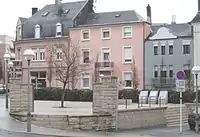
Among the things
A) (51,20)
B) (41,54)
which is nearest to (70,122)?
(41,54)

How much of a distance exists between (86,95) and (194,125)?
854 inches

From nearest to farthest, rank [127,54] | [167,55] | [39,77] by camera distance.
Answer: [167,55] → [127,54] → [39,77]

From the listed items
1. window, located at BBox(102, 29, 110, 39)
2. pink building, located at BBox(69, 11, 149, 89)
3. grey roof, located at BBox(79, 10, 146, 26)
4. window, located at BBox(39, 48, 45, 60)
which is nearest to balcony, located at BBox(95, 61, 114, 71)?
pink building, located at BBox(69, 11, 149, 89)

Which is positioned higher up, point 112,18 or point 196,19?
point 112,18

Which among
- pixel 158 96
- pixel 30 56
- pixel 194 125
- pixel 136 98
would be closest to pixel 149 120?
pixel 194 125

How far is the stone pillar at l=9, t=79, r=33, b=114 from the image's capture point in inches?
1076

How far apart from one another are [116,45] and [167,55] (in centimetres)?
761

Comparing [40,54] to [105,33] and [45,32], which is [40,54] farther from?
[105,33]

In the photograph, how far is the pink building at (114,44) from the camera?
2515 inches

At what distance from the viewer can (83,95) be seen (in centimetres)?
5034

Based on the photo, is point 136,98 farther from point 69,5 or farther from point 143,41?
point 69,5

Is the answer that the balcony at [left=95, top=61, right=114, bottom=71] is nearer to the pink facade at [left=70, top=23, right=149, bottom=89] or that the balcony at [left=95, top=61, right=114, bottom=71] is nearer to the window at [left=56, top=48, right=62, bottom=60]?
the pink facade at [left=70, top=23, right=149, bottom=89]

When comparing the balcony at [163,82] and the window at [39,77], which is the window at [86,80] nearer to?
the window at [39,77]

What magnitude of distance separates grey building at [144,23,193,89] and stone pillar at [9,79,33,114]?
34810 mm
